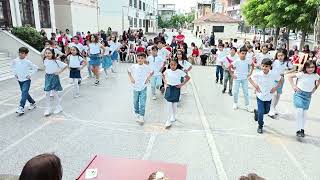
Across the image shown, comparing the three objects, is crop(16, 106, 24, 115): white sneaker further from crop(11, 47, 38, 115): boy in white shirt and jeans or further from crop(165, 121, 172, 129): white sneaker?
crop(165, 121, 172, 129): white sneaker

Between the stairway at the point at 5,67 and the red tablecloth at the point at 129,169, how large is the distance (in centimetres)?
1101

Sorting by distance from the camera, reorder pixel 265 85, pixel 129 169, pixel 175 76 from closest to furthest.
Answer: pixel 129 169 < pixel 265 85 < pixel 175 76

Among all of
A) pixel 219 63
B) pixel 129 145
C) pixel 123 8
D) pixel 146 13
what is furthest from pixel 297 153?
pixel 146 13

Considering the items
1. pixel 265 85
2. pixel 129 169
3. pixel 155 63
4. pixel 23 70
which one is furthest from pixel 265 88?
pixel 23 70

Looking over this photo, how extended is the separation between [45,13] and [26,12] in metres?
2.43

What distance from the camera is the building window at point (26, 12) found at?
802 inches

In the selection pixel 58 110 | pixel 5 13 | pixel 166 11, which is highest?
pixel 166 11

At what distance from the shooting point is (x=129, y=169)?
3189 millimetres

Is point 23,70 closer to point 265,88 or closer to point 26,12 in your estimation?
point 265,88

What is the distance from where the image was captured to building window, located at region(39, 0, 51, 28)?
2281cm

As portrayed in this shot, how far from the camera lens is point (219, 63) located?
12.4 m

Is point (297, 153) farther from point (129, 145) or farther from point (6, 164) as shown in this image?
point (6, 164)

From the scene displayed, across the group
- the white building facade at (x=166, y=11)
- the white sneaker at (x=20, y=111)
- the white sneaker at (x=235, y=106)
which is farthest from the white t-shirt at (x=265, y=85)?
the white building facade at (x=166, y=11)

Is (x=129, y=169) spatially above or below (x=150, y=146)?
above
